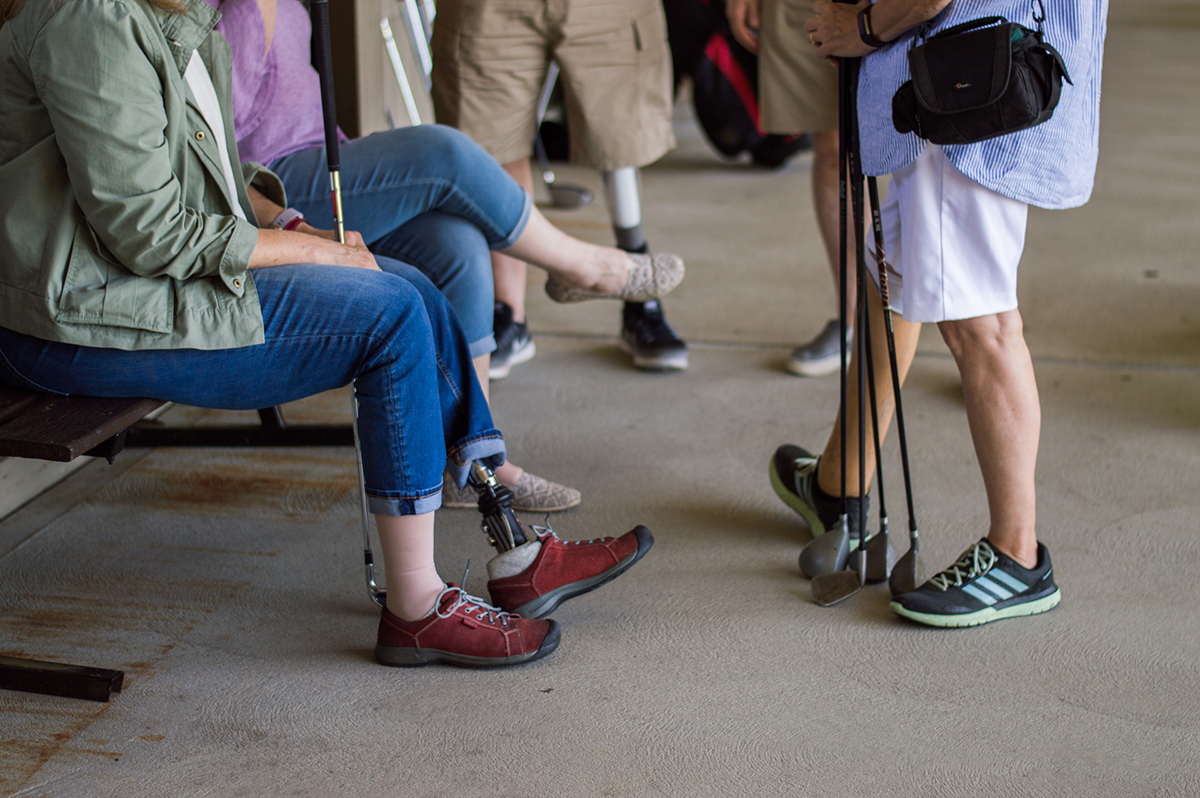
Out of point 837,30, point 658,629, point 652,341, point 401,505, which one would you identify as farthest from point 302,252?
point 652,341

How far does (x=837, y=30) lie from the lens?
1909mm

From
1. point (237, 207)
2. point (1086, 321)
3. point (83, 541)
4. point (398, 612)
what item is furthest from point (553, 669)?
point (1086, 321)

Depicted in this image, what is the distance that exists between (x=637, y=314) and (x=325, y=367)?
1629 mm

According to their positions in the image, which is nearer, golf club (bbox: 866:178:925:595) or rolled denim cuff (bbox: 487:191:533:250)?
golf club (bbox: 866:178:925:595)

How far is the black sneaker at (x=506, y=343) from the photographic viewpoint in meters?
3.12

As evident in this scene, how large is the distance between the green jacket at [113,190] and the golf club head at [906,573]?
1194 mm

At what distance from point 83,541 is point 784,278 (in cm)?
264

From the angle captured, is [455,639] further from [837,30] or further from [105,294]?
[837,30]

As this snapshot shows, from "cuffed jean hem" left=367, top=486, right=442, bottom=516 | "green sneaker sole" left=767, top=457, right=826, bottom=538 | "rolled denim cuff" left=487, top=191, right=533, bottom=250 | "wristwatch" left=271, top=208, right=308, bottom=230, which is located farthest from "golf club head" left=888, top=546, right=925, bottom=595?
"wristwatch" left=271, top=208, right=308, bottom=230

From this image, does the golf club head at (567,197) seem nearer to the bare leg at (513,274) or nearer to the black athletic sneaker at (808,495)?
the bare leg at (513,274)

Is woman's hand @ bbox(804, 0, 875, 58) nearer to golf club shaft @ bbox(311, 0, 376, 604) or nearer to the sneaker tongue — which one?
golf club shaft @ bbox(311, 0, 376, 604)

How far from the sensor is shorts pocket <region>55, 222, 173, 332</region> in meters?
1.56

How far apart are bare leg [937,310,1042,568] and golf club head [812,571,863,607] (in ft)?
0.93

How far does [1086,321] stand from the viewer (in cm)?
353
